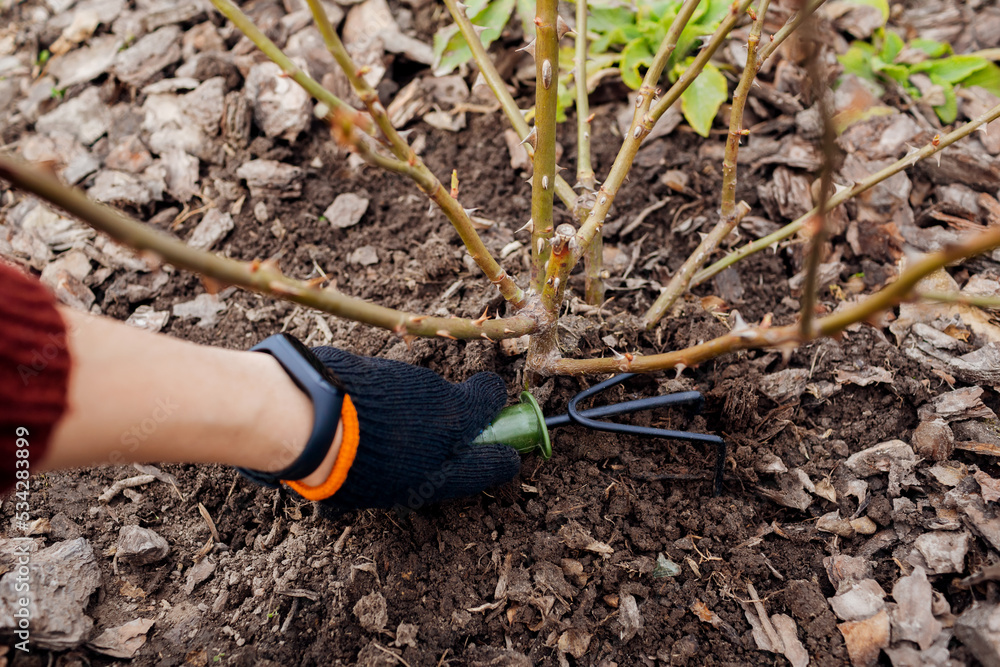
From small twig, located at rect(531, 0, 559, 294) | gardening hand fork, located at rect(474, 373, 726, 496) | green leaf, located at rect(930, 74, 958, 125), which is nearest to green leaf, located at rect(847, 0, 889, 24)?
green leaf, located at rect(930, 74, 958, 125)

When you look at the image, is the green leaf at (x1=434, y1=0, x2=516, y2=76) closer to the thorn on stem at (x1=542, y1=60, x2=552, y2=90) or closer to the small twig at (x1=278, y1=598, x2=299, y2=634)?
the thorn on stem at (x1=542, y1=60, x2=552, y2=90)

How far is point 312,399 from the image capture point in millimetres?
1198

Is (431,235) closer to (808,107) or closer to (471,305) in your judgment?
(471,305)

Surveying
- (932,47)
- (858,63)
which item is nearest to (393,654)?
(858,63)

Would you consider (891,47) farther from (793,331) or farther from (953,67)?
(793,331)

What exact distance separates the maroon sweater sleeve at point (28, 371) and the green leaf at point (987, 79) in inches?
111

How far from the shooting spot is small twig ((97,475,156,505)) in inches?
63.9

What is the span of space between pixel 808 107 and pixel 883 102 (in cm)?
28

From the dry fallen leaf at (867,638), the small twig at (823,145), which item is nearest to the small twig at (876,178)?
the small twig at (823,145)

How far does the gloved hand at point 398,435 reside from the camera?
1244 millimetres

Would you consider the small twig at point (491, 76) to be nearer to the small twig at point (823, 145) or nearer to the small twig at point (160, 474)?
the small twig at point (823, 145)

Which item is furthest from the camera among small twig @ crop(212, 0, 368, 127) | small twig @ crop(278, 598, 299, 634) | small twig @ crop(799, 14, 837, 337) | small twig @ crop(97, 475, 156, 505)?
small twig @ crop(97, 475, 156, 505)

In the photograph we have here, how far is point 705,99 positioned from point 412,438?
153 centimetres

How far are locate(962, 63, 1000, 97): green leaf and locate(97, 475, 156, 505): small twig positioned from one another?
2.94 metres
